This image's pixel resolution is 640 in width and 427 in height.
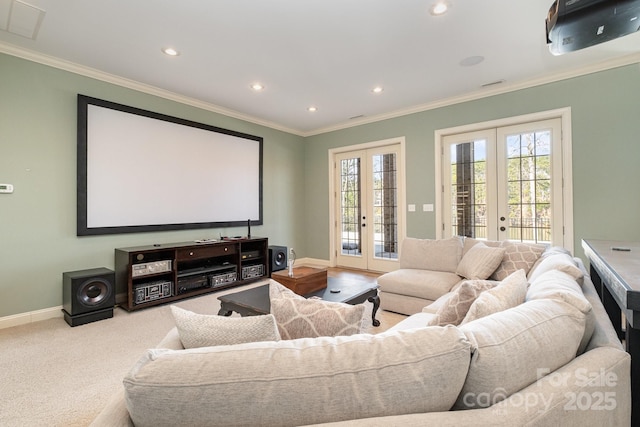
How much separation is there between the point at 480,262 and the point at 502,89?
2645mm

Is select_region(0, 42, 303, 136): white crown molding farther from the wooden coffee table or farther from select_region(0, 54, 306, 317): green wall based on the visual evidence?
the wooden coffee table

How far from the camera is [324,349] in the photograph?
74 cm

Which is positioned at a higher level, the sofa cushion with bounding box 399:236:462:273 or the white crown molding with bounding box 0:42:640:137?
the white crown molding with bounding box 0:42:640:137

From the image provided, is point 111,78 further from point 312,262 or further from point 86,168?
point 312,262

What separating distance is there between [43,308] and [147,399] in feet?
12.0

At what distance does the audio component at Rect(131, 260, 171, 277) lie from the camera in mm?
3371

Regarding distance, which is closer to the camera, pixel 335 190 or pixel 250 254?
pixel 250 254

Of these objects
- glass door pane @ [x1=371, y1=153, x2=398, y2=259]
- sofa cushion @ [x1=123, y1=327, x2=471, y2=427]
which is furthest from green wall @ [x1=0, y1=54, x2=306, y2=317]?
glass door pane @ [x1=371, y1=153, x2=398, y2=259]

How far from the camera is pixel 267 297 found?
2.41m

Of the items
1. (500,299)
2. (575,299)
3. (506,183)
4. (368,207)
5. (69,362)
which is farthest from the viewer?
(368,207)

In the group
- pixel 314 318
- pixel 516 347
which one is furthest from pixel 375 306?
pixel 516 347

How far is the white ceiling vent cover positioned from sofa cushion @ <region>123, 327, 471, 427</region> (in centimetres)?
326

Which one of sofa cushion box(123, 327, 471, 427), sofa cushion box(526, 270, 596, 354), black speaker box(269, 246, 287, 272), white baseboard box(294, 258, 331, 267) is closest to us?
sofa cushion box(123, 327, 471, 427)

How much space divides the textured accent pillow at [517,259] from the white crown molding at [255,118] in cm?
233
